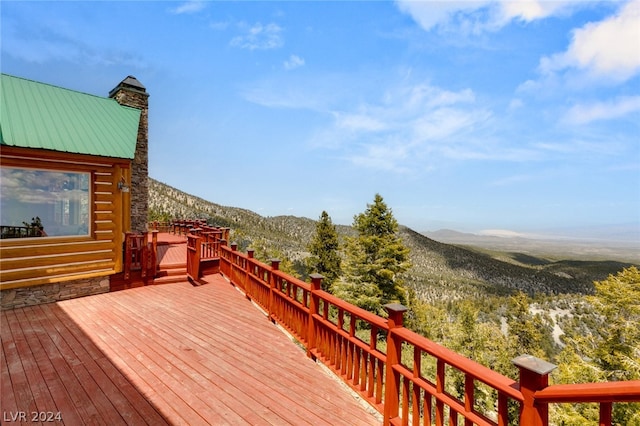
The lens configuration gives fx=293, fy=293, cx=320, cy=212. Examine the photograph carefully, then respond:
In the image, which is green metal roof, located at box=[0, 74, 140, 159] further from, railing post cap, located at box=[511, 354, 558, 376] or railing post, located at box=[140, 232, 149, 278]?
railing post cap, located at box=[511, 354, 558, 376]

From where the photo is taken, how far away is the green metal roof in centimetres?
666

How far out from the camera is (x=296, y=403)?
3.59 metres

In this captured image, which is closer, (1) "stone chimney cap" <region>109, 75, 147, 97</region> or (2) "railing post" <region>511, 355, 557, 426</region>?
(2) "railing post" <region>511, 355, 557, 426</region>

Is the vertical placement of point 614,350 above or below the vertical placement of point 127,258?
below

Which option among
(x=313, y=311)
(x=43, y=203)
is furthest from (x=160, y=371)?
(x=43, y=203)

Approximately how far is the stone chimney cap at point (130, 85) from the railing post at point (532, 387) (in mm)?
14892

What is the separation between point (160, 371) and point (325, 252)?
31.2 meters

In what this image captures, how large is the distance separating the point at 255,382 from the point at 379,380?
5.49 ft

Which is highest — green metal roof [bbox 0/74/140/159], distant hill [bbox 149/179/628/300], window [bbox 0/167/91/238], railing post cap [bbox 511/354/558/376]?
green metal roof [bbox 0/74/140/159]

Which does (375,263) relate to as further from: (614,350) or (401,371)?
(401,371)

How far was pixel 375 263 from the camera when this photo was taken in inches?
907

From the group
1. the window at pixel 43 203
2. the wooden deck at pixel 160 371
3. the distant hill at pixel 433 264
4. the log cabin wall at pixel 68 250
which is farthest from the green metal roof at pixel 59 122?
the distant hill at pixel 433 264

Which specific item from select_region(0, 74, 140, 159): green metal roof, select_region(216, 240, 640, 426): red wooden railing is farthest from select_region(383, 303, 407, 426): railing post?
select_region(0, 74, 140, 159): green metal roof

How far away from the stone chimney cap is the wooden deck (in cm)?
921
